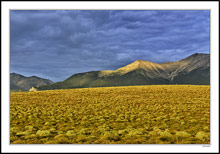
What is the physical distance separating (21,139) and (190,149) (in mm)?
8775

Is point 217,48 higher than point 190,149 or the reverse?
higher

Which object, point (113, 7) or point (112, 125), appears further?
point (112, 125)

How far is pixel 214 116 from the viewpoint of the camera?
30.1 feet

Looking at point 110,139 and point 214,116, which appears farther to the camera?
point 110,139

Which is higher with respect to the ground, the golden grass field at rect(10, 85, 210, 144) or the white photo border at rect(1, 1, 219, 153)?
the white photo border at rect(1, 1, 219, 153)

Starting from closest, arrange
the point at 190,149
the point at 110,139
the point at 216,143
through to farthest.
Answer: the point at 190,149
the point at 216,143
the point at 110,139

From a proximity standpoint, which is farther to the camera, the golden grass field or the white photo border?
the golden grass field

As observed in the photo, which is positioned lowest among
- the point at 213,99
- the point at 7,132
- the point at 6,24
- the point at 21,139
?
the point at 21,139

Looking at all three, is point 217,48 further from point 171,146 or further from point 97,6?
point 97,6

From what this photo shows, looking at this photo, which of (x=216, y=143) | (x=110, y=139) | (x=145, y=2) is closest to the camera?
(x=216, y=143)

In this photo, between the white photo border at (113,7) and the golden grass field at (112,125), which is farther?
the golden grass field at (112,125)

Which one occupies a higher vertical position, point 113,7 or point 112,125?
point 113,7

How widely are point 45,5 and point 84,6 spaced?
1.98 m

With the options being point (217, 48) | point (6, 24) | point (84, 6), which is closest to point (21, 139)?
point (6, 24)
